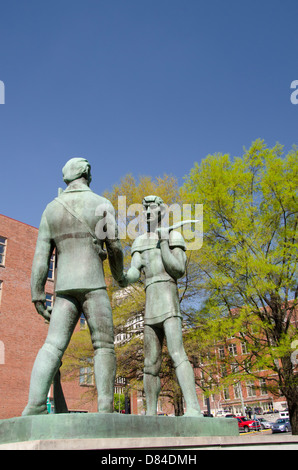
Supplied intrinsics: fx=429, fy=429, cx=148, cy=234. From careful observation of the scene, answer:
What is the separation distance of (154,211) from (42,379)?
2.75 metres

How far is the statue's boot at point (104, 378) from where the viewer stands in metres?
3.70

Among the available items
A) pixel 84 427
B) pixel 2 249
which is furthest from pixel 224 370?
pixel 2 249

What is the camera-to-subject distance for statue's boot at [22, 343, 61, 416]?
11.6ft

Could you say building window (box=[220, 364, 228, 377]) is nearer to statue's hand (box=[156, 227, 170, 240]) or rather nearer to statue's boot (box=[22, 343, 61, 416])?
statue's hand (box=[156, 227, 170, 240])

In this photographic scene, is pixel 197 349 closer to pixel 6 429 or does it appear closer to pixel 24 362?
pixel 6 429

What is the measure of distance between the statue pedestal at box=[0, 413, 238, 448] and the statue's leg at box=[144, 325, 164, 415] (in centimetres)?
129

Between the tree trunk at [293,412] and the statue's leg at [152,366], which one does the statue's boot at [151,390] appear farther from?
the tree trunk at [293,412]

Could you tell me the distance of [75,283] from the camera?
3895mm

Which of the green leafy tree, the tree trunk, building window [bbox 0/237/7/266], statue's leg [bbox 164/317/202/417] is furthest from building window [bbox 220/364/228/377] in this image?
building window [bbox 0/237/7/266]

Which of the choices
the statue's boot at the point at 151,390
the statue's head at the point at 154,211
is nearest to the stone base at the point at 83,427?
the statue's boot at the point at 151,390

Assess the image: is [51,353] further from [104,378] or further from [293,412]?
[293,412]
